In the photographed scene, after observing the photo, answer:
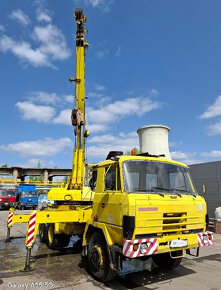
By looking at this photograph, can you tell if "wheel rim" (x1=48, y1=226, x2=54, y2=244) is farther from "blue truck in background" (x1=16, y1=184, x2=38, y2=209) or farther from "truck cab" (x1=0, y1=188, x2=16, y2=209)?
"truck cab" (x1=0, y1=188, x2=16, y2=209)

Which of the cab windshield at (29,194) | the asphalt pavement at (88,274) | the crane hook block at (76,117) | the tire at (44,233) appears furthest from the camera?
the cab windshield at (29,194)

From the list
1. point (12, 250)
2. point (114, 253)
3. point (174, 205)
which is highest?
point (174, 205)

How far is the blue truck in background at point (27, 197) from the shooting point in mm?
26547

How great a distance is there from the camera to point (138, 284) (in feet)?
15.3

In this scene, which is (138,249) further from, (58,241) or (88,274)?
(58,241)

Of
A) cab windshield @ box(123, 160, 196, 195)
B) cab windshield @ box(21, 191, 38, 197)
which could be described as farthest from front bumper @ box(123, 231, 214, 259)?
cab windshield @ box(21, 191, 38, 197)

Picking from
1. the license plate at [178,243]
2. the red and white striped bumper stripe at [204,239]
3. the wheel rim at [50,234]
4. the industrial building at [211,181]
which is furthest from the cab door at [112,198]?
the industrial building at [211,181]

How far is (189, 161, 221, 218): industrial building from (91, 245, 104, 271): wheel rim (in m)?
8.69

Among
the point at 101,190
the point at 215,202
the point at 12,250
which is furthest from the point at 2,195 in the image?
the point at 101,190

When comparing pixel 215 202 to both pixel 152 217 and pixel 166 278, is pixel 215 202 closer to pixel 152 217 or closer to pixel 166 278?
pixel 166 278

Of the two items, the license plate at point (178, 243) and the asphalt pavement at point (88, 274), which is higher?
the license plate at point (178, 243)

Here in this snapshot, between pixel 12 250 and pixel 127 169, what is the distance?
5495 mm

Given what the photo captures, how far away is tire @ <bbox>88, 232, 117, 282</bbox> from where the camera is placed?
447cm

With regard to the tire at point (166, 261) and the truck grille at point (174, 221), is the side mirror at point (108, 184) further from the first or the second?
the tire at point (166, 261)
